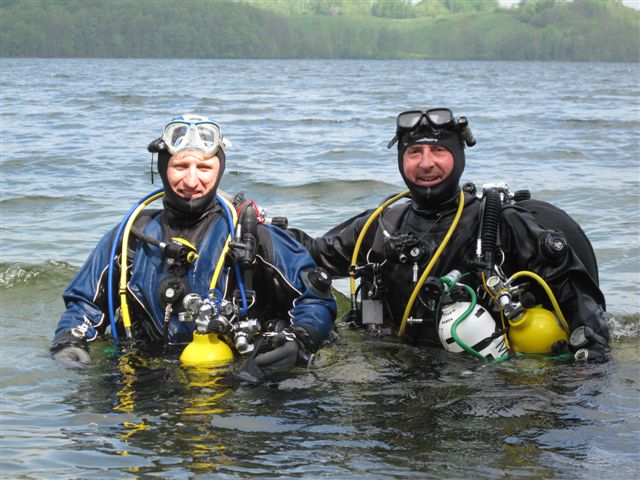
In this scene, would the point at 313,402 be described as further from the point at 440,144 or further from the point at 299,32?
the point at 299,32

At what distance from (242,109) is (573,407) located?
80.8 ft

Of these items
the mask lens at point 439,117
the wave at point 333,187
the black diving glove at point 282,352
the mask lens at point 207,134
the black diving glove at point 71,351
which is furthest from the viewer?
the wave at point 333,187

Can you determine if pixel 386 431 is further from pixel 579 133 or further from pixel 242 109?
pixel 242 109

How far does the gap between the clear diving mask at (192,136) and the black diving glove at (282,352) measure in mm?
1098

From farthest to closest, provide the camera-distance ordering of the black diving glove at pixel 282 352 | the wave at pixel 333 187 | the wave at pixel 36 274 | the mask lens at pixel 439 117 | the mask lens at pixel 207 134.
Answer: the wave at pixel 333 187 < the wave at pixel 36 274 < the mask lens at pixel 439 117 < the mask lens at pixel 207 134 < the black diving glove at pixel 282 352

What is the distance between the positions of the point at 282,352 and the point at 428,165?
1.41 metres

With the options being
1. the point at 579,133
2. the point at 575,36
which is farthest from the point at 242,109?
the point at 575,36

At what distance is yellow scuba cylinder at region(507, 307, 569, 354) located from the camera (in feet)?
18.1

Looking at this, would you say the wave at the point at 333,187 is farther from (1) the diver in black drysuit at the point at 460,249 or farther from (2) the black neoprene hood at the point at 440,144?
(2) the black neoprene hood at the point at 440,144

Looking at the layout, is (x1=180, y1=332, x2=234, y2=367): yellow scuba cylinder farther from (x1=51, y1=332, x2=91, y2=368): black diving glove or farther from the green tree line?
the green tree line

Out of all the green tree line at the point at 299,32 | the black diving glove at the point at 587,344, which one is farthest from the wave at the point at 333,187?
the green tree line at the point at 299,32

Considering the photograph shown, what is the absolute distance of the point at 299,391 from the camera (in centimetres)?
522

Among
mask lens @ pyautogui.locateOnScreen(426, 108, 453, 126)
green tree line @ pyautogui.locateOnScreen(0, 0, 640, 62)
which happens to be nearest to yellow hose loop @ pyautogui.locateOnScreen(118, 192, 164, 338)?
mask lens @ pyautogui.locateOnScreen(426, 108, 453, 126)

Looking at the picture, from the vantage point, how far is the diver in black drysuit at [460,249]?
5.52 m
